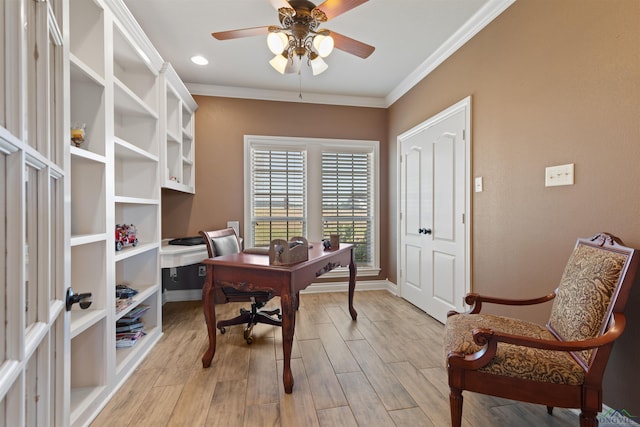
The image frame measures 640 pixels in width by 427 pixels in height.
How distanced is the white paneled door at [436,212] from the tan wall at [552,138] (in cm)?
15

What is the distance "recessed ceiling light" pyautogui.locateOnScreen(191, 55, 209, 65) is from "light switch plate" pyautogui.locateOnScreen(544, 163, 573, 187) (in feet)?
10.7

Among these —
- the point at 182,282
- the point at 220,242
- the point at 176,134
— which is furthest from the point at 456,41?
the point at 182,282

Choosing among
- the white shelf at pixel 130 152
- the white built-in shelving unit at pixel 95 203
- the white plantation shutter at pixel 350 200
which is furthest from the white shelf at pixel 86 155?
the white plantation shutter at pixel 350 200

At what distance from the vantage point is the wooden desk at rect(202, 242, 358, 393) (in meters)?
1.81

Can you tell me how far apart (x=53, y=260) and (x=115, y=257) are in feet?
3.61

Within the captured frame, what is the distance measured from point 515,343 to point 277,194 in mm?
3203

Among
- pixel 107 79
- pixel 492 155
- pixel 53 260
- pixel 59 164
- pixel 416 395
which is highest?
pixel 107 79

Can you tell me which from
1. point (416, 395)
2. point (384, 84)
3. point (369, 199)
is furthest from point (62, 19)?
point (369, 199)

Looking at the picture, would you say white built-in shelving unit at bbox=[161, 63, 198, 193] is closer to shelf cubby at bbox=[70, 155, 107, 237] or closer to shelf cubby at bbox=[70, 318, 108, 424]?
shelf cubby at bbox=[70, 155, 107, 237]

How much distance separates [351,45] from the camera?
7.03ft

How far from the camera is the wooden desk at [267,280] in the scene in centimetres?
181

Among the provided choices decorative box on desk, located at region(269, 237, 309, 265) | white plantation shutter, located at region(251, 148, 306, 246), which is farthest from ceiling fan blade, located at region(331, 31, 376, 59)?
white plantation shutter, located at region(251, 148, 306, 246)

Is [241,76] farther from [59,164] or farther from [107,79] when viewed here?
[59,164]

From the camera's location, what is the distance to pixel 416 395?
181 cm
